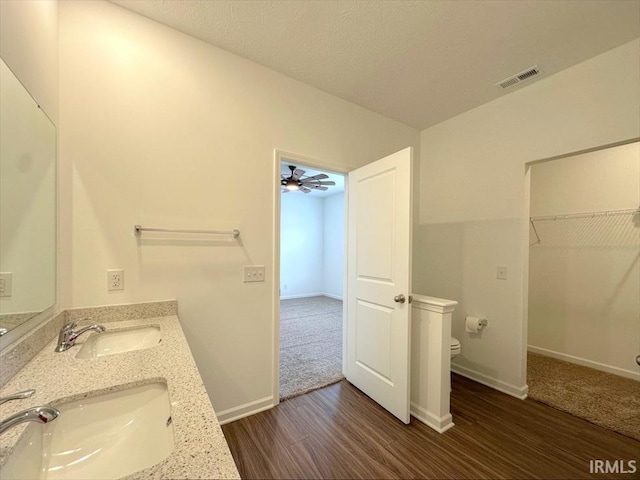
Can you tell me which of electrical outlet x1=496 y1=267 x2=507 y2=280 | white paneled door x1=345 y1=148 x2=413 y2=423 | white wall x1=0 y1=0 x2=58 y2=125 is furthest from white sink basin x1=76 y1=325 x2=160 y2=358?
electrical outlet x1=496 y1=267 x2=507 y2=280

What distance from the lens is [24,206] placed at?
1090mm

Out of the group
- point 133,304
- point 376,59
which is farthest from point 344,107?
point 133,304

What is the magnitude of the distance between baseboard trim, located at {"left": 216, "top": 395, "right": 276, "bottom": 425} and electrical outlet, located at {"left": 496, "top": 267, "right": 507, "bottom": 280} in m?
2.24

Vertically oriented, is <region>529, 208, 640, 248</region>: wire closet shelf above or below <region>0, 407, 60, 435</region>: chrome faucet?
above

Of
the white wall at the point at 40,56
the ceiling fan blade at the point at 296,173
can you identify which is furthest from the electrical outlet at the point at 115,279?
the ceiling fan blade at the point at 296,173

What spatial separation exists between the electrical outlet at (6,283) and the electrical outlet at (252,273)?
1.13 metres

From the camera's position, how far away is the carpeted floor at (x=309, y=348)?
238 cm

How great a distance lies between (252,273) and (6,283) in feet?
3.95

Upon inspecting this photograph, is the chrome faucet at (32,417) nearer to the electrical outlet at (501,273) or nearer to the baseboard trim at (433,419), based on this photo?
the baseboard trim at (433,419)

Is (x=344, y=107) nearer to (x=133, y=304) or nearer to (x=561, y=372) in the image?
(x=133, y=304)

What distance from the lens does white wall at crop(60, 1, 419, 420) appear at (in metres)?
1.47

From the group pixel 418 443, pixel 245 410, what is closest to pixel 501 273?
pixel 418 443

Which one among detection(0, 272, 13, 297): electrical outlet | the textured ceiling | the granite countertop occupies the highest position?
the textured ceiling

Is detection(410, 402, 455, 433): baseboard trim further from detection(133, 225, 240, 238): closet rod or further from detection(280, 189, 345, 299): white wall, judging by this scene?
detection(280, 189, 345, 299): white wall
